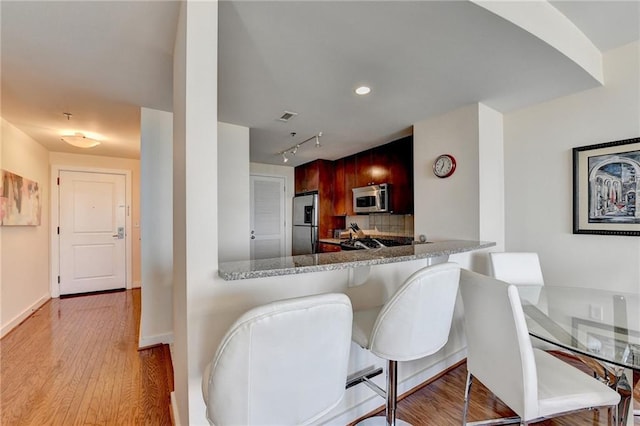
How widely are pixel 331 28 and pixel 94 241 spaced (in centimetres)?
500

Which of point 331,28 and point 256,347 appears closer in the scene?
point 256,347

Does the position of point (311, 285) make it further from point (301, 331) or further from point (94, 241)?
point (94, 241)

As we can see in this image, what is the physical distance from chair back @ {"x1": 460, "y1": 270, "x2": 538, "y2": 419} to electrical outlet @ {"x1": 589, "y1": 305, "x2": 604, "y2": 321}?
692mm

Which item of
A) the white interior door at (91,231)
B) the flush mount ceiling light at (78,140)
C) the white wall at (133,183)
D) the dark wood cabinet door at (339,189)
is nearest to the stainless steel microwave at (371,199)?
the dark wood cabinet door at (339,189)

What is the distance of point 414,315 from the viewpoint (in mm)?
1189

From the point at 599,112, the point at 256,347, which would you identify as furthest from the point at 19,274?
the point at 599,112

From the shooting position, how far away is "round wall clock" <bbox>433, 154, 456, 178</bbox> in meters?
2.61

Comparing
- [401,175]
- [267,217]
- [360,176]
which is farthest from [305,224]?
[401,175]

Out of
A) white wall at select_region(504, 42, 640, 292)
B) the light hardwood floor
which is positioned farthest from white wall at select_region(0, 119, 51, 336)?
white wall at select_region(504, 42, 640, 292)

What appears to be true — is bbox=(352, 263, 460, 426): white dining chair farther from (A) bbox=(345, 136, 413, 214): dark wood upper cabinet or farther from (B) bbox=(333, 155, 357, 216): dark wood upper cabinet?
(B) bbox=(333, 155, 357, 216): dark wood upper cabinet

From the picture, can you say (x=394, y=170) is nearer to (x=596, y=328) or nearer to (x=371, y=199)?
(x=371, y=199)

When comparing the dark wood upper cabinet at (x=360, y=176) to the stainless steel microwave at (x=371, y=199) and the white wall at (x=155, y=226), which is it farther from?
the white wall at (x=155, y=226)

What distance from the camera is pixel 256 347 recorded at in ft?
2.44

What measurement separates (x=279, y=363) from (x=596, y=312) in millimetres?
1825
